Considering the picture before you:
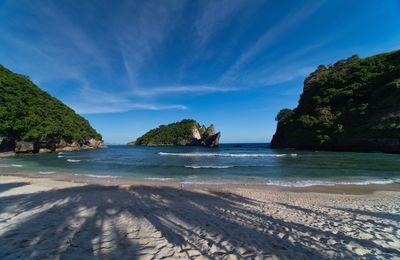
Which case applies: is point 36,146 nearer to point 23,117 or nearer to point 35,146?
point 35,146

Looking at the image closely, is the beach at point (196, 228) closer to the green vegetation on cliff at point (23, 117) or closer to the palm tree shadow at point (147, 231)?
the palm tree shadow at point (147, 231)

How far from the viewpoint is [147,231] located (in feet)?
17.6

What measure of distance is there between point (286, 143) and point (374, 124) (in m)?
30.1

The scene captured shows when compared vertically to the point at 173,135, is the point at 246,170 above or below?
below

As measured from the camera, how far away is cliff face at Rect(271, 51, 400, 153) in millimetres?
46125

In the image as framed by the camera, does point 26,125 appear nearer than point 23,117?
Yes

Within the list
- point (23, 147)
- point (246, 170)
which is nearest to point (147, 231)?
point (246, 170)

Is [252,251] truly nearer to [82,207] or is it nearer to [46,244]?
[46,244]

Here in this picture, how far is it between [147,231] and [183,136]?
6301 inches

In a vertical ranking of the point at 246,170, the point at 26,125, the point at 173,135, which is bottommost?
the point at 246,170

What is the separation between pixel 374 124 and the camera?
157 feet

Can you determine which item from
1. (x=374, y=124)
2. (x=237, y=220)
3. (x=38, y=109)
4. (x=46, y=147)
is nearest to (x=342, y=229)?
(x=237, y=220)

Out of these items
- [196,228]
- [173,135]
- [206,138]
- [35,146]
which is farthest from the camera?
[173,135]

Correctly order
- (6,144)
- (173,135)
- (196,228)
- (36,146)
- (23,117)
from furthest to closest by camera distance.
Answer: (173,135), (36,146), (23,117), (6,144), (196,228)
